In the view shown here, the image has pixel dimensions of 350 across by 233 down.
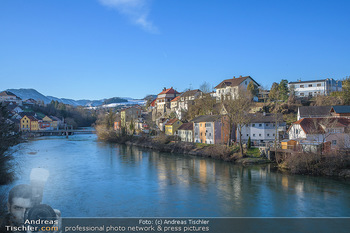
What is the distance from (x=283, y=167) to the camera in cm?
2102

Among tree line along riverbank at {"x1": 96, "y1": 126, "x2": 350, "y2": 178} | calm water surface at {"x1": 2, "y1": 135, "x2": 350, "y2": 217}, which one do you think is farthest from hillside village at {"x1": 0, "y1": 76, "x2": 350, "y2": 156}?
calm water surface at {"x1": 2, "y1": 135, "x2": 350, "y2": 217}

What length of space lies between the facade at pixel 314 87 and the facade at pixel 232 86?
5802 millimetres

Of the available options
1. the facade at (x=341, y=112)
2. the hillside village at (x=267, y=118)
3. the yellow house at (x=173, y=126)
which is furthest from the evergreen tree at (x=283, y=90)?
the yellow house at (x=173, y=126)

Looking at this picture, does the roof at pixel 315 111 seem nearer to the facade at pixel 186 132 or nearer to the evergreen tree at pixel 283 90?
the evergreen tree at pixel 283 90

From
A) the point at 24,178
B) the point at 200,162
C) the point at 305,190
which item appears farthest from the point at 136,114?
the point at 305,190

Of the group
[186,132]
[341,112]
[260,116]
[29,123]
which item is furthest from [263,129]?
[29,123]

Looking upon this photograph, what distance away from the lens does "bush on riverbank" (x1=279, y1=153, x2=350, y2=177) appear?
18250 millimetres

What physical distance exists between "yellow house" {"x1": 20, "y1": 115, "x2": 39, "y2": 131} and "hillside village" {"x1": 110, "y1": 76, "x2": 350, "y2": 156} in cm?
2936

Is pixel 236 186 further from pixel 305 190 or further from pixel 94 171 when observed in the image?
pixel 94 171

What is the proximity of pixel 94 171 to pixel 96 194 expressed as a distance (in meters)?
6.80

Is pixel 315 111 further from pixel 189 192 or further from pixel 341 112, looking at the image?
pixel 189 192

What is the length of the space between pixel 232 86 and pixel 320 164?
26085mm

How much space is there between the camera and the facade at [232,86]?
42594 millimetres

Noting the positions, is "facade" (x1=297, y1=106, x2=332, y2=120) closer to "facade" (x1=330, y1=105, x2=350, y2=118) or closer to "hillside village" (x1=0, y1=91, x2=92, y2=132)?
"facade" (x1=330, y1=105, x2=350, y2=118)
